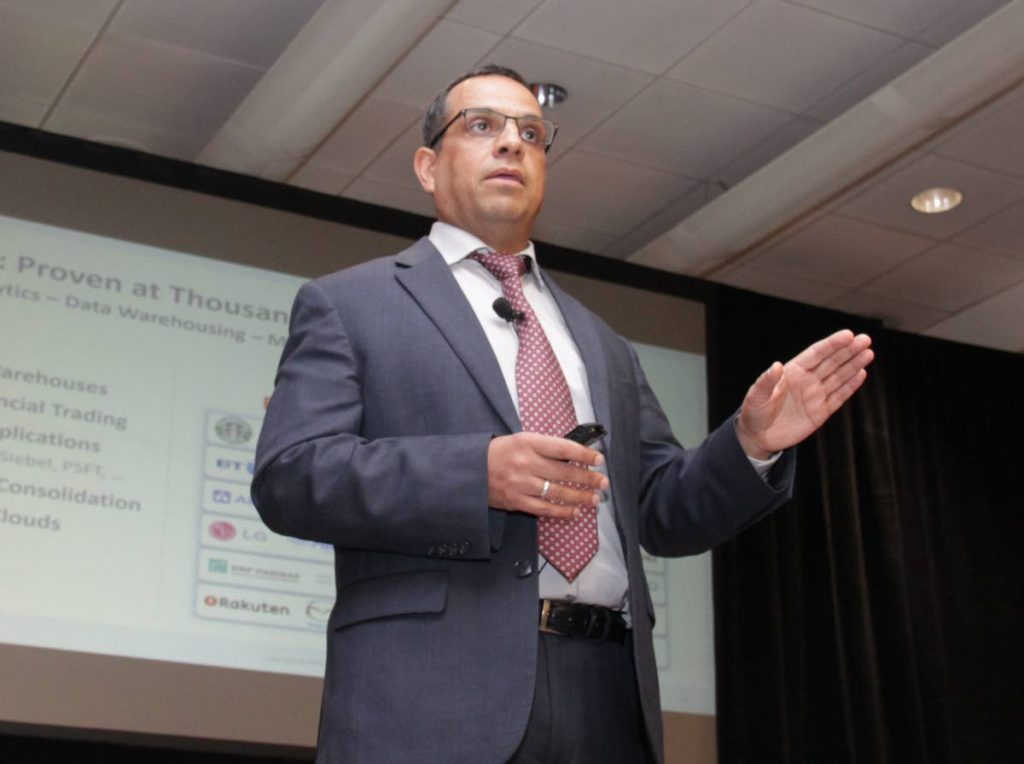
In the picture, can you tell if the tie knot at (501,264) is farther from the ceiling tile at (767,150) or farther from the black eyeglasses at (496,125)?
the ceiling tile at (767,150)

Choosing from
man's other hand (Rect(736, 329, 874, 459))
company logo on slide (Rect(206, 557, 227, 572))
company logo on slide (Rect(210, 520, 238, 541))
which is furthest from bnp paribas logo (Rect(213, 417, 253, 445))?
man's other hand (Rect(736, 329, 874, 459))

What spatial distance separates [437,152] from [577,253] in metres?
3.59

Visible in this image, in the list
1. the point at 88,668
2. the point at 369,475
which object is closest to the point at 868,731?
the point at 88,668

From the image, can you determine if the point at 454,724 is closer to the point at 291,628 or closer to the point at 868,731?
the point at 291,628

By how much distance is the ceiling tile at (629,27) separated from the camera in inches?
174

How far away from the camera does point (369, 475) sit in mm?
1573

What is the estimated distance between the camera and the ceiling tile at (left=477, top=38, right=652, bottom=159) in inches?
184

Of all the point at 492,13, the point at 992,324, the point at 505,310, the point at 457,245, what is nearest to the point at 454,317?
the point at 505,310

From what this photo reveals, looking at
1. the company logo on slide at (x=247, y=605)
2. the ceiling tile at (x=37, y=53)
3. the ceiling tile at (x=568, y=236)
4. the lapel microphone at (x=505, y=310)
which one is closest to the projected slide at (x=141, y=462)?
the company logo on slide at (x=247, y=605)

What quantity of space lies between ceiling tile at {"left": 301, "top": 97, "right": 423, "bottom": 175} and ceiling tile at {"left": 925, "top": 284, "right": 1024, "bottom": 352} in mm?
2583

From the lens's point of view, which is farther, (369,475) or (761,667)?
(761,667)

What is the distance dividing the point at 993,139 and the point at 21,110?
10.6 feet

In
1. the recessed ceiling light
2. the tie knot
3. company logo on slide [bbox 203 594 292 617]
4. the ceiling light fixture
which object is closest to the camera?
the tie knot

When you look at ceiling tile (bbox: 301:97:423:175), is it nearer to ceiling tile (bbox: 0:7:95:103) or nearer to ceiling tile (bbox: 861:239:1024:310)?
ceiling tile (bbox: 0:7:95:103)
